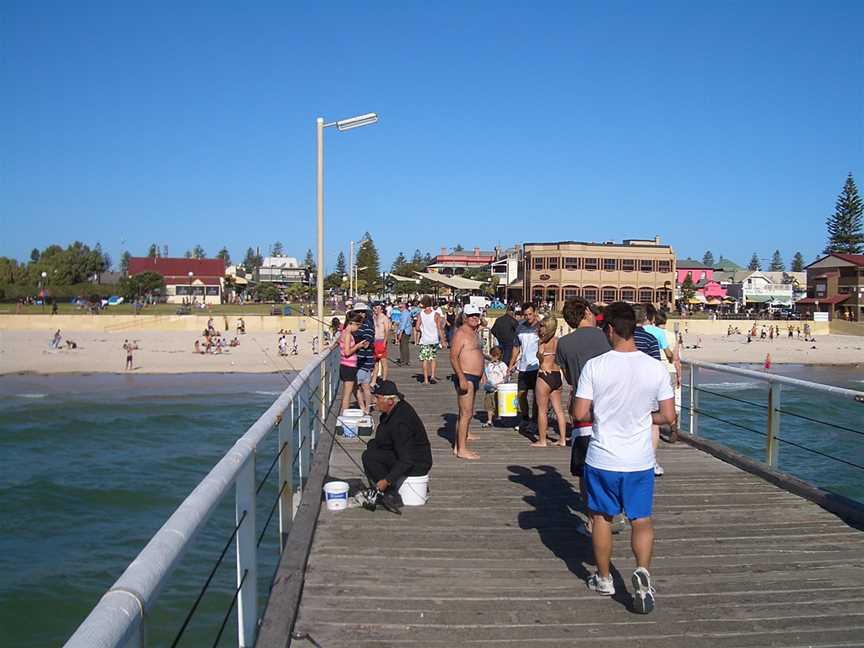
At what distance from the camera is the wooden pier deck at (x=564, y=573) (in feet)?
13.0

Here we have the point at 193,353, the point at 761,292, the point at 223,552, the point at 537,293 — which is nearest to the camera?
the point at 223,552

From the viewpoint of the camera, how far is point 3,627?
30.9 ft

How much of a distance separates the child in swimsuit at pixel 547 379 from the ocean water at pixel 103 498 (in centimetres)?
372

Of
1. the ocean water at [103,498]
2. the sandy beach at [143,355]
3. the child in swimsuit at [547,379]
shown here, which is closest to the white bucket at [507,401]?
the child in swimsuit at [547,379]

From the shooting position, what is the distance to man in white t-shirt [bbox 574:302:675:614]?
420cm

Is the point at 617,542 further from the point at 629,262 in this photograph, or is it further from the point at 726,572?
the point at 629,262

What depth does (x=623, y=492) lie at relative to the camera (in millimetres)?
4203

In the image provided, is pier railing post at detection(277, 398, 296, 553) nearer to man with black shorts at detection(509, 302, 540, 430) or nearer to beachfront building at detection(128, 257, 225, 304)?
man with black shorts at detection(509, 302, 540, 430)

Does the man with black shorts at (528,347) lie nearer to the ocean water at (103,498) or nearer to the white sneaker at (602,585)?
the ocean water at (103,498)

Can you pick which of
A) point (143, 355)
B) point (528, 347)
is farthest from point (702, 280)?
point (528, 347)

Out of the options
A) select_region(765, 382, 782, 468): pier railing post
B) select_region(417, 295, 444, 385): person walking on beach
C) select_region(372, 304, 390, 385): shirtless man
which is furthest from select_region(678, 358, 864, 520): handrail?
select_region(417, 295, 444, 385): person walking on beach

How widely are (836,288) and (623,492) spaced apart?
264ft

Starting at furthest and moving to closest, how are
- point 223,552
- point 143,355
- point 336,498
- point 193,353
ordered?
1. point 193,353
2. point 143,355
3. point 336,498
4. point 223,552

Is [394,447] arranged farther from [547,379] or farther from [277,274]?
[277,274]
